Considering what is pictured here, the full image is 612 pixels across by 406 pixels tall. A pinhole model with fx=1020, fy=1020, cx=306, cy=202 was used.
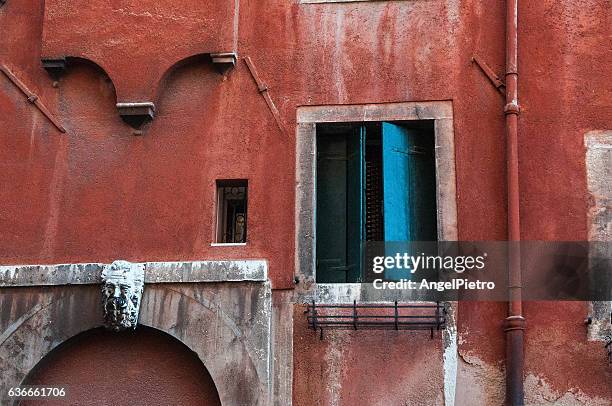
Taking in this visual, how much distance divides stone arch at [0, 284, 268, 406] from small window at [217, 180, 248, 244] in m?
0.78

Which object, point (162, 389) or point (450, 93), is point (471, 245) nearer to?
point (450, 93)

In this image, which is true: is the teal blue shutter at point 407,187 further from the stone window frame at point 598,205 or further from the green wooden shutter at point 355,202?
the stone window frame at point 598,205

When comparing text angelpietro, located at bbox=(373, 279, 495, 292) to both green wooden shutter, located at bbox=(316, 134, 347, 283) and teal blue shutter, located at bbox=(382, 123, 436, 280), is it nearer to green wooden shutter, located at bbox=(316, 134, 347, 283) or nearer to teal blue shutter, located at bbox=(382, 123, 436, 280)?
teal blue shutter, located at bbox=(382, 123, 436, 280)

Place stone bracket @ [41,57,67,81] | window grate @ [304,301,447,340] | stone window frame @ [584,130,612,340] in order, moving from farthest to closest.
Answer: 1. stone bracket @ [41,57,67,81]
2. window grate @ [304,301,447,340]
3. stone window frame @ [584,130,612,340]

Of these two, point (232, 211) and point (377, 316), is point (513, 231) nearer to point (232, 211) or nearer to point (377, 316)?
point (377, 316)

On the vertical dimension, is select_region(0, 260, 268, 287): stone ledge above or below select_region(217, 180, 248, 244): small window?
below

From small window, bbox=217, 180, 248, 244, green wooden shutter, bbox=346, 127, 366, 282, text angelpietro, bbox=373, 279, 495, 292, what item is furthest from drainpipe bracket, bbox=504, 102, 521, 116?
small window, bbox=217, 180, 248, 244

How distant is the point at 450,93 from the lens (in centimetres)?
1130

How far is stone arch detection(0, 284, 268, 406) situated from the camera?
10602 millimetres

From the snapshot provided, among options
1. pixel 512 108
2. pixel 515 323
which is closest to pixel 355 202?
pixel 512 108

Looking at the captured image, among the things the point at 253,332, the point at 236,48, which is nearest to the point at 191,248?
the point at 253,332

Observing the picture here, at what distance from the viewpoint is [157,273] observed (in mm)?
11031

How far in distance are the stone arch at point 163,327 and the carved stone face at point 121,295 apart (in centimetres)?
14

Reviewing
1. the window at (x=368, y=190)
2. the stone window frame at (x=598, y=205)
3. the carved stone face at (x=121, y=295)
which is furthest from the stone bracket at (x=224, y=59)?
the stone window frame at (x=598, y=205)
